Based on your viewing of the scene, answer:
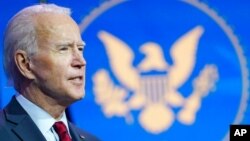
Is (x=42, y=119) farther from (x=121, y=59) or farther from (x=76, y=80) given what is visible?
(x=121, y=59)

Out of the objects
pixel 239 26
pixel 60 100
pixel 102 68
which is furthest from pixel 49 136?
pixel 239 26

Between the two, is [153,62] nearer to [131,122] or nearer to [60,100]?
[131,122]

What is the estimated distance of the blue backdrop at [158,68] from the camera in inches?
72.5

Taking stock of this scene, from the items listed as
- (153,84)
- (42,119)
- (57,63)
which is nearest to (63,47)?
(57,63)

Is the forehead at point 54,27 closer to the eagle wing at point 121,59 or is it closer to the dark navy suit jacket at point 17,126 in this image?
the dark navy suit jacket at point 17,126

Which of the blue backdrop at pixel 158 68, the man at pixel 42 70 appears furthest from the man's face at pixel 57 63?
the blue backdrop at pixel 158 68

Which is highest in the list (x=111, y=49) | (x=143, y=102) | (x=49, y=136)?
(x=111, y=49)

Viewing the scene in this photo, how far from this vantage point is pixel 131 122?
185 centimetres

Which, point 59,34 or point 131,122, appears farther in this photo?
point 131,122

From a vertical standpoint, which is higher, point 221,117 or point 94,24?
point 94,24

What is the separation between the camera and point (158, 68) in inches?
72.9

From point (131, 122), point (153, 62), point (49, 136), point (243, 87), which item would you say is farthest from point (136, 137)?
Result: point (49, 136)

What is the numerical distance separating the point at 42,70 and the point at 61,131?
0.37 feet

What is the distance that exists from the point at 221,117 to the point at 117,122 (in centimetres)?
30
